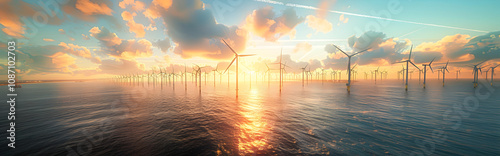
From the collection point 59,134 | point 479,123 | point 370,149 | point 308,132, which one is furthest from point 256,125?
point 479,123

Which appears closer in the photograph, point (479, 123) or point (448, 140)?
point (448, 140)

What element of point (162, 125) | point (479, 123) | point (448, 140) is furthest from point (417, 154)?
point (162, 125)

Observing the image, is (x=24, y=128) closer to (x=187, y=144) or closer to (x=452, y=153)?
(x=187, y=144)

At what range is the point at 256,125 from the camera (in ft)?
57.3

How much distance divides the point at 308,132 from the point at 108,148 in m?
17.7

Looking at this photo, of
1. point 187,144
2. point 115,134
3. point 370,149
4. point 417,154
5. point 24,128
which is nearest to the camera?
point 417,154

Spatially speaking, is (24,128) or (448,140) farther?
(24,128)

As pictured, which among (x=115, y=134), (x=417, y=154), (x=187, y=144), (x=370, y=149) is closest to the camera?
(x=417, y=154)

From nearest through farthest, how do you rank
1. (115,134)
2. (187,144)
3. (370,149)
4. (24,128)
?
(370,149) < (187,144) < (115,134) < (24,128)

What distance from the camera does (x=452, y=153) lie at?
10562 millimetres

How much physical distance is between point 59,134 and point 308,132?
25.3m

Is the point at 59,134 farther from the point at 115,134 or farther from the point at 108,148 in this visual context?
the point at 108,148

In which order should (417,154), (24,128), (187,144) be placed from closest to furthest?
1. (417,154)
2. (187,144)
3. (24,128)

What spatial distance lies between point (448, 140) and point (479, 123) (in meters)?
10.7
